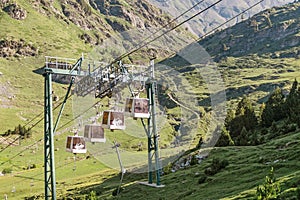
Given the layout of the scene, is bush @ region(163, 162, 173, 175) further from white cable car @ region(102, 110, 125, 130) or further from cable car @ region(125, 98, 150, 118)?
white cable car @ region(102, 110, 125, 130)

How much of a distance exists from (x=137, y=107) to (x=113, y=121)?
6.71 ft

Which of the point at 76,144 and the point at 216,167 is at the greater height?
the point at 76,144

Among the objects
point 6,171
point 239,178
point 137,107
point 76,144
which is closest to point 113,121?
point 137,107

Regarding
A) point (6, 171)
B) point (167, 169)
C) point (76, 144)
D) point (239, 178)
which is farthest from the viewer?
point (6, 171)

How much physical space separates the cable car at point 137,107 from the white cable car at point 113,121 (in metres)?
0.97

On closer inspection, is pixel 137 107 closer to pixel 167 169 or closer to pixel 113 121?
pixel 113 121

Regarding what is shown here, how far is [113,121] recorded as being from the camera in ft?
93.8

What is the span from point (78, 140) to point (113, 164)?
8868 cm

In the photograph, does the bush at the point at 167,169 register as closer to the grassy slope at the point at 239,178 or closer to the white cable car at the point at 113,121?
the grassy slope at the point at 239,178

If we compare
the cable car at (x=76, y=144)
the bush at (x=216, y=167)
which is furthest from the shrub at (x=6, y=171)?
the cable car at (x=76, y=144)

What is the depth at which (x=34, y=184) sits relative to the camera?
103188 mm

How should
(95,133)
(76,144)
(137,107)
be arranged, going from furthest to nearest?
(76,144) → (95,133) → (137,107)

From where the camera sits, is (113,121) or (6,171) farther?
(6,171)

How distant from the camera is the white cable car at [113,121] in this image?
93.5 feet
